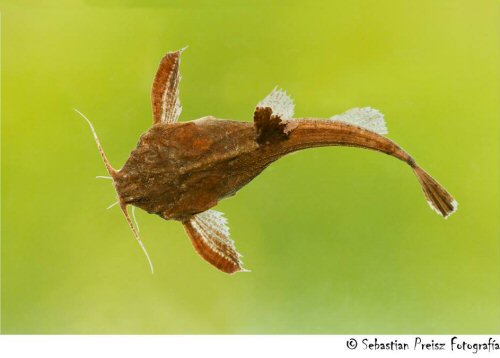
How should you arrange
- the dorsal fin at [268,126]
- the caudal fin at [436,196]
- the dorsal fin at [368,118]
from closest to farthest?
the dorsal fin at [268,126]
the dorsal fin at [368,118]
the caudal fin at [436,196]

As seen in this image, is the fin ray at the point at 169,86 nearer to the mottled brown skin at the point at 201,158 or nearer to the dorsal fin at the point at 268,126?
the mottled brown skin at the point at 201,158

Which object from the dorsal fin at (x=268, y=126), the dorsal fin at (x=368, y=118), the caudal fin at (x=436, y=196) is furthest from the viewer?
Answer: the caudal fin at (x=436, y=196)

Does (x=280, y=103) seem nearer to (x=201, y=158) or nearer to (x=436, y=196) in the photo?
(x=201, y=158)

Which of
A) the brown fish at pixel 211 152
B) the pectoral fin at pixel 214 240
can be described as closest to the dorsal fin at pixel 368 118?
the brown fish at pixel 211 152

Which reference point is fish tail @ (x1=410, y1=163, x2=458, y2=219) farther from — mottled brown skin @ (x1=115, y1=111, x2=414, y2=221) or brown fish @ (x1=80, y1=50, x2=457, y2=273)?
mottled brown skin @ (x1=115, y1=111, x2=414, y2=221)

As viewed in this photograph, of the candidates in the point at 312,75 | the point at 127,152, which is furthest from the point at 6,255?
the point at 312,75

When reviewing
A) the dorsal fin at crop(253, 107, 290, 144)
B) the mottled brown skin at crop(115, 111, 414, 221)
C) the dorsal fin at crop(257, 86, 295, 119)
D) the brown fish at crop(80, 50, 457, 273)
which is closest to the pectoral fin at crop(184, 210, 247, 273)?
the brown fish at crop(80, 50, 457, 273)
